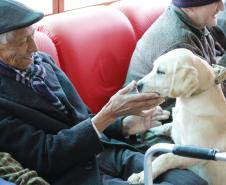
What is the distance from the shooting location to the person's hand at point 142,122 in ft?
5.84

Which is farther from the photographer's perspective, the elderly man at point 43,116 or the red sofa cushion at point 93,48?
the red sofa cushion at point 93,48

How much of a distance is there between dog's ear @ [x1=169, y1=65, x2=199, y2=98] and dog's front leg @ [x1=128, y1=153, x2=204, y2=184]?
0.24m

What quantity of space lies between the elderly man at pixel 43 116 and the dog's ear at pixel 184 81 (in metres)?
0.09

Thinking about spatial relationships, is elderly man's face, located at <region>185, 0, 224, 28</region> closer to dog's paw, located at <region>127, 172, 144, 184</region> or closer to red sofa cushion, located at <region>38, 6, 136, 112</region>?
red sofa cushion, located at <region>38, 6, 136, 112</region>

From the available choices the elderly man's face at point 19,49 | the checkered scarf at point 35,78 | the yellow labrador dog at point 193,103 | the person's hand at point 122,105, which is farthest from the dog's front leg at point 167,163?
the elderly man's face at point 19,49

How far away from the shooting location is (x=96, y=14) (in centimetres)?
224

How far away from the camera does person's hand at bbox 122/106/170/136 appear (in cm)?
178

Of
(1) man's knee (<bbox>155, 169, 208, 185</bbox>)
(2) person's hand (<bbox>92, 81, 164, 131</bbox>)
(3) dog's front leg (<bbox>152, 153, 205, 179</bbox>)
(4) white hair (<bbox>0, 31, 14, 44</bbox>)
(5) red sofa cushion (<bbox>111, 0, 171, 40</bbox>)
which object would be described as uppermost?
(4) white hair (<bbox>0, 31, 14, 44</bbox>)

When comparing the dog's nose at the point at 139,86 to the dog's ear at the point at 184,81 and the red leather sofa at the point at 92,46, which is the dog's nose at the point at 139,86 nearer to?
the dog's ear at the point at 184,81

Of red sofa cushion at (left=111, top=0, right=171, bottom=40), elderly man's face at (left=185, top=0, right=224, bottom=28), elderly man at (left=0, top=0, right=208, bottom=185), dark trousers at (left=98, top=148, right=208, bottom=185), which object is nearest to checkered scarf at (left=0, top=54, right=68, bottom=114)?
elderly man at (left=0, top=0, right=208, bottom=185)

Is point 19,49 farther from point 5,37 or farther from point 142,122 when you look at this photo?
point 142,122

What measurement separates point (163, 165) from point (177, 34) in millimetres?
670

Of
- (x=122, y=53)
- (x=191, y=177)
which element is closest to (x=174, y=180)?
(x=191, y=177)

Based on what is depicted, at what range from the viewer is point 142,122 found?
1784 millimetres
